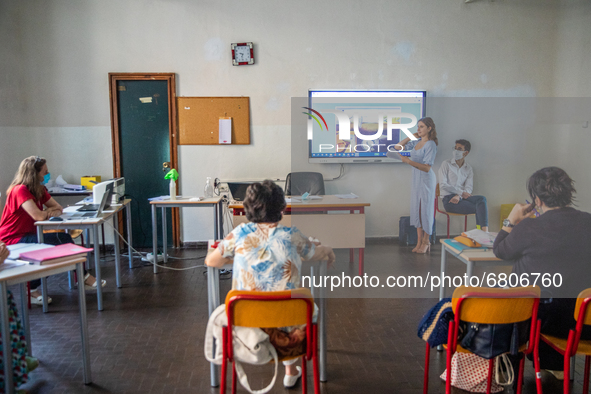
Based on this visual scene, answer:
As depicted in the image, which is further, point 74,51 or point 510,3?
point 74,51

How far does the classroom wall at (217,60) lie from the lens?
17.3 ft

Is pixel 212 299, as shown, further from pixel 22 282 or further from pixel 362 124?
pixel 362 124

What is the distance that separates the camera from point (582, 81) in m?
3.29

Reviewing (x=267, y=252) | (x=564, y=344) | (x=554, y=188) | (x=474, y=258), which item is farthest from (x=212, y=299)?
(x=554, y=188)

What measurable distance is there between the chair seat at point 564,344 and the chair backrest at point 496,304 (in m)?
0.33

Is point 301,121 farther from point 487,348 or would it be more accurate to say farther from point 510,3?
point 510,3

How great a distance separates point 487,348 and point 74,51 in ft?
18.3

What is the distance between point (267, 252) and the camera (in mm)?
1988

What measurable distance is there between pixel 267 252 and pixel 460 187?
1.61 meters

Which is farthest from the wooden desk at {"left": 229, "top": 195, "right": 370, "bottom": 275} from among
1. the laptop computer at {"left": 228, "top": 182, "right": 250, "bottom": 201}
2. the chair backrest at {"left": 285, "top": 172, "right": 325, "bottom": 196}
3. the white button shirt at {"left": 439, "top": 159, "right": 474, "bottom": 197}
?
the laptop computer at {"left": 228, "top": 182, "right": 250, "bottom": 201}

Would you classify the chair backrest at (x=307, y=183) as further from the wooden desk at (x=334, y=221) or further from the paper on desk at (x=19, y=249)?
the paper on desk at (x=19, y=249)

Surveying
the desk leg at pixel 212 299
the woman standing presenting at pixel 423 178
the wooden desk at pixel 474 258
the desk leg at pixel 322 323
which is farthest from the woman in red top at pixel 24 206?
the wooden desk at pixel 474 258

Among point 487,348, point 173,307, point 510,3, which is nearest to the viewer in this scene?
point 487,348

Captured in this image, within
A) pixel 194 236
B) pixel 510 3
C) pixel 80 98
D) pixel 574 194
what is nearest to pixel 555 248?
pixel 574 194
